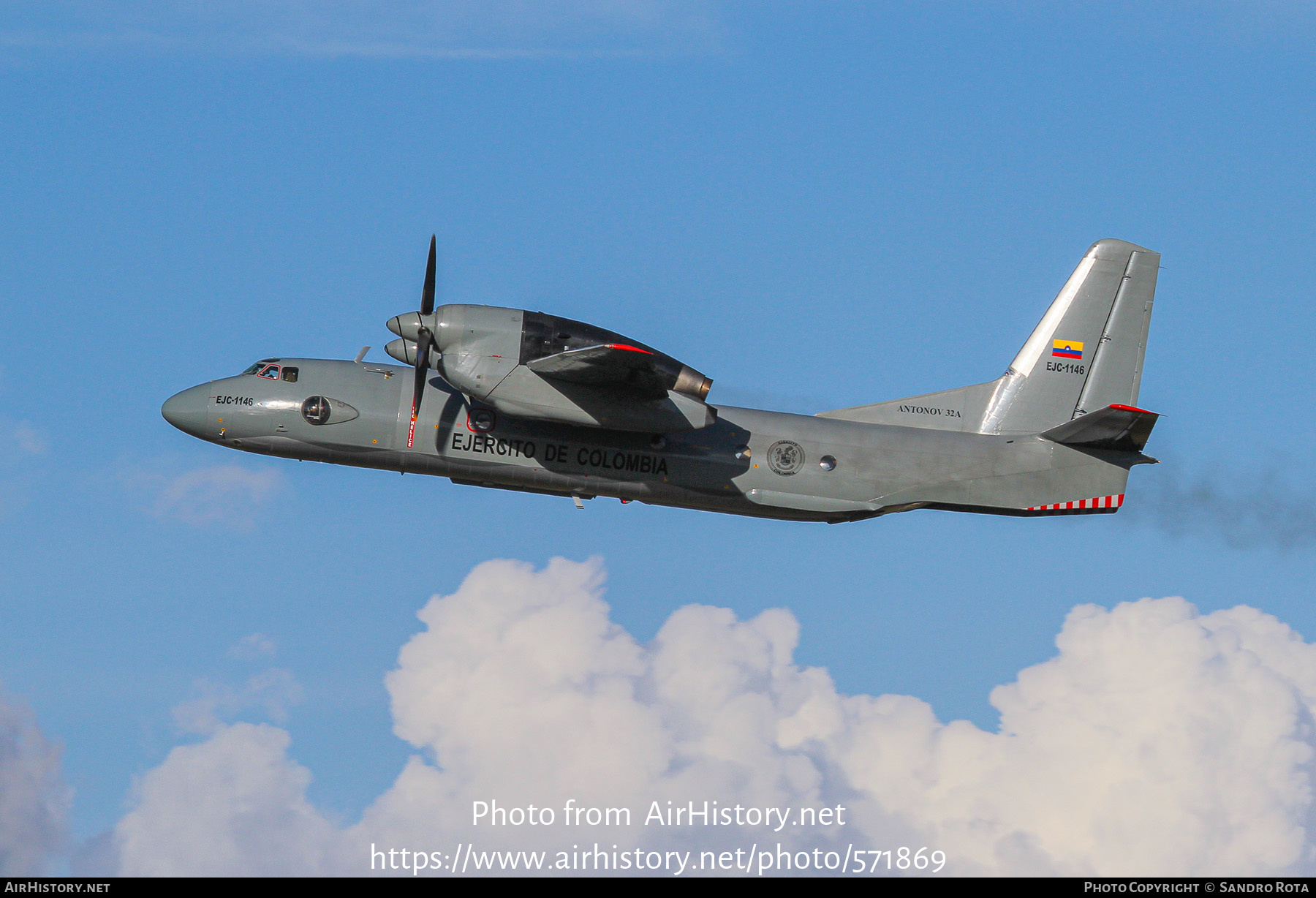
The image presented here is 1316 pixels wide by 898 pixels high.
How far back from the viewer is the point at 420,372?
2634 centimetres

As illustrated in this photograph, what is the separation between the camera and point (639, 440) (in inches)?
1071

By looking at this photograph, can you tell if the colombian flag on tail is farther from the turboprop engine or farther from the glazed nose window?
the glazed nose window

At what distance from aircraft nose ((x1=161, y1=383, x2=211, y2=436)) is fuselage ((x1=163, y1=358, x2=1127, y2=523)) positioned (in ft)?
0.08

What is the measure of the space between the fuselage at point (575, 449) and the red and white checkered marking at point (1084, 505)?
42.2 inches

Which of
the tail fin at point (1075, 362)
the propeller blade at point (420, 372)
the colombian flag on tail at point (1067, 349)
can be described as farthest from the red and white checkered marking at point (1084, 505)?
the propeller blade at point (420, 372)

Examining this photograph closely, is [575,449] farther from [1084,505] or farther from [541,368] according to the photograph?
[1084,505]

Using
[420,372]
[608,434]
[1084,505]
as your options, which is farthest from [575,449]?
[1084,505]

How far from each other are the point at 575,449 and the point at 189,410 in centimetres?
784

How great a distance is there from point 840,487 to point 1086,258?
846 centimetres

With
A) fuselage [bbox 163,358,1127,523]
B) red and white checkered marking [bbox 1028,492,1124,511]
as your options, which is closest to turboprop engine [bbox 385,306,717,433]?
fuselage [bbox 163,358,1127,523]

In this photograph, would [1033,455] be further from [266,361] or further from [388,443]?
[266,361]
